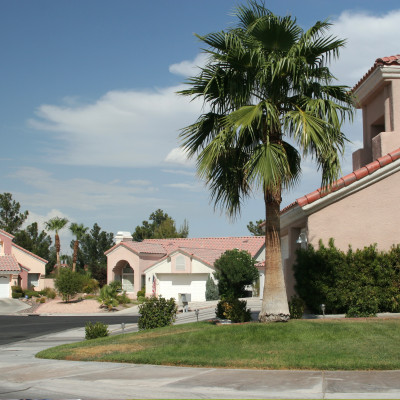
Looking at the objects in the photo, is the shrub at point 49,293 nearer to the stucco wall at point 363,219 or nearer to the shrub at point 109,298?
the shrub at point 109,298

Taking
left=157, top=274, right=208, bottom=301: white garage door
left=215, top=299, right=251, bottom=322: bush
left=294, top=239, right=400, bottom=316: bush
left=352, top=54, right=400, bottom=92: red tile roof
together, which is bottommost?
left=157, top=274, right=208, bottom=301: white garage door

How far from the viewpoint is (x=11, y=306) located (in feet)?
149

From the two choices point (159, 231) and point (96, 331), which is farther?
point (159, 231)

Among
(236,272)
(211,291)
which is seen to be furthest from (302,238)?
(211,291)

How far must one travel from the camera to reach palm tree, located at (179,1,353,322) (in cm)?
1374

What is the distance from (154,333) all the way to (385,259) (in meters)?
7.14

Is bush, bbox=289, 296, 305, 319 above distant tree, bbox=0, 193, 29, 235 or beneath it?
beneath

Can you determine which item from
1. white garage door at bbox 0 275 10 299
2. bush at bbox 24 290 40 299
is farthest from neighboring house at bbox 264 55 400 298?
white garage door at bbox 0 275 10 299

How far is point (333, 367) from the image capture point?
9.98m

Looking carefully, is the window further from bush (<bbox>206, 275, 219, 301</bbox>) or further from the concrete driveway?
the concrete driveway

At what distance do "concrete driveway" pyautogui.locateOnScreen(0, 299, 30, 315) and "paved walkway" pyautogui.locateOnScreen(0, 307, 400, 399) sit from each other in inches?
1332

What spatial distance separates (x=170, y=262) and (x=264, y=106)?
34.1m

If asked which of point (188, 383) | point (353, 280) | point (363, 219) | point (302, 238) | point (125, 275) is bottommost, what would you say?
point (188, 383)

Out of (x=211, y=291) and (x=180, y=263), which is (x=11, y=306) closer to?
(x=180, y=263)
